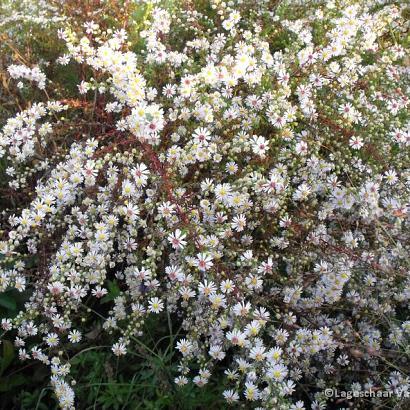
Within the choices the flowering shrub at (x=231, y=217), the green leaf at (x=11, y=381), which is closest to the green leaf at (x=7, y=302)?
the flowering shrub at (x=231, y=217)

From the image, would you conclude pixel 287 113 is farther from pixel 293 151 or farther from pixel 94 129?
pixel 94 129

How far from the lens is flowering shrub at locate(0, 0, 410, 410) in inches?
92.3

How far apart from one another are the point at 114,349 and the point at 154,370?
0.77 feet

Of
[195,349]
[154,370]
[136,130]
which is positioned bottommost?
[154,370]

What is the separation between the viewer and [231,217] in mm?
2684

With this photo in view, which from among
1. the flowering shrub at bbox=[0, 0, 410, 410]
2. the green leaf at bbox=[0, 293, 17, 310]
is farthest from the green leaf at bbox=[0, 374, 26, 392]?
the green leaf at bbox=[0, 293, 17, 310]

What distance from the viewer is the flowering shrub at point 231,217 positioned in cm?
234

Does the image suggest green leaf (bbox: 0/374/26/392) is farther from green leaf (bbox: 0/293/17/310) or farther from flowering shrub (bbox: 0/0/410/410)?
green leaf (bbox: 0/293/17/310)

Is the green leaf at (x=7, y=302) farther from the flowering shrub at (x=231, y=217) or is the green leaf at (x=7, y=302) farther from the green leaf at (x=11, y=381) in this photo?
the green leaf at (x=11, y=381)

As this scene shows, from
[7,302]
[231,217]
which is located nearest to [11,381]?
[7,302]

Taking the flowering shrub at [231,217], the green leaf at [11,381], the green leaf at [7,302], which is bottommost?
the green leaf at [11,381]

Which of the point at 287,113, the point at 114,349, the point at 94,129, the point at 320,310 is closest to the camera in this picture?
the point at 114,349

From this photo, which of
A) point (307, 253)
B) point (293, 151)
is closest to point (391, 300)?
point (307, 253)

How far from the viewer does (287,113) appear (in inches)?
107
